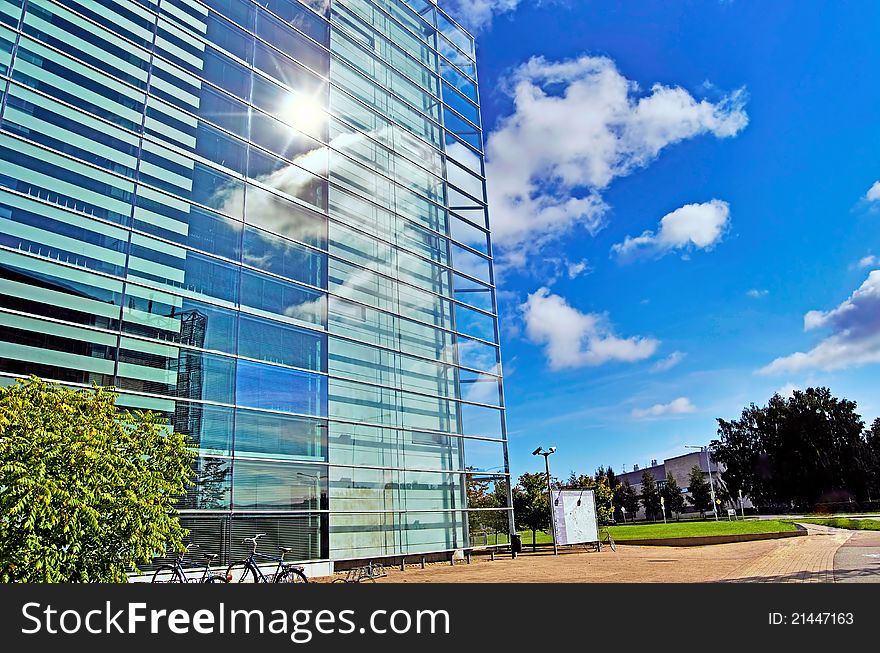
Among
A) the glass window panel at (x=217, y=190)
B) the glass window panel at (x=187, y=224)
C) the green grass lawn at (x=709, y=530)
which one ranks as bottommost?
the green grass lawn at (x=709, y=530)

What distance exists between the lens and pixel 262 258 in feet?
71.5

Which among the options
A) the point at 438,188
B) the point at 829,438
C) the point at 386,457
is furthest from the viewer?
the point at 829,438

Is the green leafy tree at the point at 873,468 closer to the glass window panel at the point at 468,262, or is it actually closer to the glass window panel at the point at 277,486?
the glass window panel at the point at 468,262

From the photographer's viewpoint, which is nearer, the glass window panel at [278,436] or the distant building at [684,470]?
the glass window panel at [278,436]

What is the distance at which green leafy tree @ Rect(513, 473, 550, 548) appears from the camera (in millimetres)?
33750

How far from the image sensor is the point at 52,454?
1017 centimetres

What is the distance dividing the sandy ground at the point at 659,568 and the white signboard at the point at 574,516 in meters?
2.33

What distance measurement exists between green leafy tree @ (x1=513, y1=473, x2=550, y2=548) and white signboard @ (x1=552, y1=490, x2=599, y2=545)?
4.99 m

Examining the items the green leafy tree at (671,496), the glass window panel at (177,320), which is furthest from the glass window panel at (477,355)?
the green leafy tree at (671,496)

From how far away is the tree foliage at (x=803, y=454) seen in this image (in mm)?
62906

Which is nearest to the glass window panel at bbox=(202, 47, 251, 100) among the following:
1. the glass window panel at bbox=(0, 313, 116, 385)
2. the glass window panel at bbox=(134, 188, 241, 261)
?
the glass window panel at bbox=(134, 188, 241, 261)
